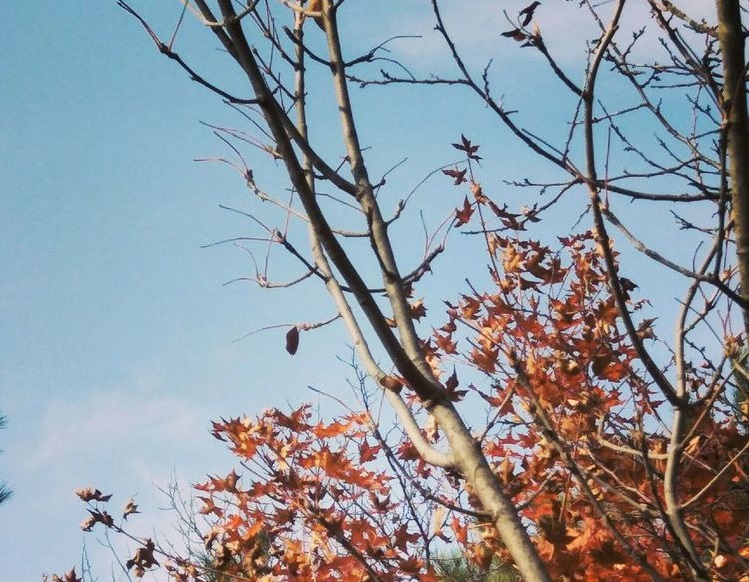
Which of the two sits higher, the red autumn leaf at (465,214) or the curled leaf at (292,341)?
the red autumn leaf at (465,214)

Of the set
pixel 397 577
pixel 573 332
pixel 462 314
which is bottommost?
pixel 397 577

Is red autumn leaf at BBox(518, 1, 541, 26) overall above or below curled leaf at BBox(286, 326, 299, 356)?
above

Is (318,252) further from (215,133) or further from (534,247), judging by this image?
(534,247)

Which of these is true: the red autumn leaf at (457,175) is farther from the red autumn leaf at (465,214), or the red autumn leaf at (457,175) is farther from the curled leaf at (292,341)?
the curled leaf at (292,341)

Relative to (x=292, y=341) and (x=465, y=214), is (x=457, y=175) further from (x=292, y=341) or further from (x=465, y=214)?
(x=292, y=341)

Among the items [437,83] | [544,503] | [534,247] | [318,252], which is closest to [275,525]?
[544,503]

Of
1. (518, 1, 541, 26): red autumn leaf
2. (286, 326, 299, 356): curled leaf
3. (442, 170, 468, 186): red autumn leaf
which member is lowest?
(286, 326, 299, 356): curled leaf

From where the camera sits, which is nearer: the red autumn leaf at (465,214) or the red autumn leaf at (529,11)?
the red autumn leaf at (529,11)

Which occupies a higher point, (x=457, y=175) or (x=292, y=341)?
(x=457, y=175)

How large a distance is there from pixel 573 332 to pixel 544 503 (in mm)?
1030

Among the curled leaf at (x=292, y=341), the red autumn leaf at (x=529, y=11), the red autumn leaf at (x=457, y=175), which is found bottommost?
the curled leaf at (x=292, y=341)

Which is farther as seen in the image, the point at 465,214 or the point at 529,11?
the point at 465,214

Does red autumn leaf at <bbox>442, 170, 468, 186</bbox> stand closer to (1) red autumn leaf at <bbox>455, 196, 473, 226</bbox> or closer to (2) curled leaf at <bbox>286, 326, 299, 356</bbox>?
(1) red autumn leaf at <bbox>455, 196, 473, 226</bbox>

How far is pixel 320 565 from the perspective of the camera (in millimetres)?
3062
